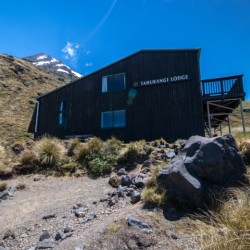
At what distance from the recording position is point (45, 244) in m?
5.74

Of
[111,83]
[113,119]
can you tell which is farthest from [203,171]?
[111,83]

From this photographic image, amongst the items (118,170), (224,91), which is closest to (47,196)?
(118,170)

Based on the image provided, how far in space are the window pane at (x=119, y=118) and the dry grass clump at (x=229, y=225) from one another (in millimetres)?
12587

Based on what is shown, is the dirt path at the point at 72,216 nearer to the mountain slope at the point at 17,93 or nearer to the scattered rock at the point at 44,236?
the scattered rock at the point at 44,236

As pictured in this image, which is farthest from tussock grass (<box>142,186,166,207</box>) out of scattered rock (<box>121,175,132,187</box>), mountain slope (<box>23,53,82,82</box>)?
mountain slope (<box>23,53,82,82</box>)

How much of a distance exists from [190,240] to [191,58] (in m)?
14.4

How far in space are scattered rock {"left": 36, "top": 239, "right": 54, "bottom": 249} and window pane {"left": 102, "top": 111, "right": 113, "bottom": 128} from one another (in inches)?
516

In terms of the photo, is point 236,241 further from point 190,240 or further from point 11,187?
point 11,187

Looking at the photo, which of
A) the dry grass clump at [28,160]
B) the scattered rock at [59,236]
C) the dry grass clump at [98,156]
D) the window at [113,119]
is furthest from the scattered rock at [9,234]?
the window at [113,119]

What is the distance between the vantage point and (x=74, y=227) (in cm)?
654

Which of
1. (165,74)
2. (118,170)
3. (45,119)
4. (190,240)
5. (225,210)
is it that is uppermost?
(165,74)

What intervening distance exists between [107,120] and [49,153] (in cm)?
740

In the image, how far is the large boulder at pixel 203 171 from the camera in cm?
636

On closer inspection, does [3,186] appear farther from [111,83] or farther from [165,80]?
[165,80]
